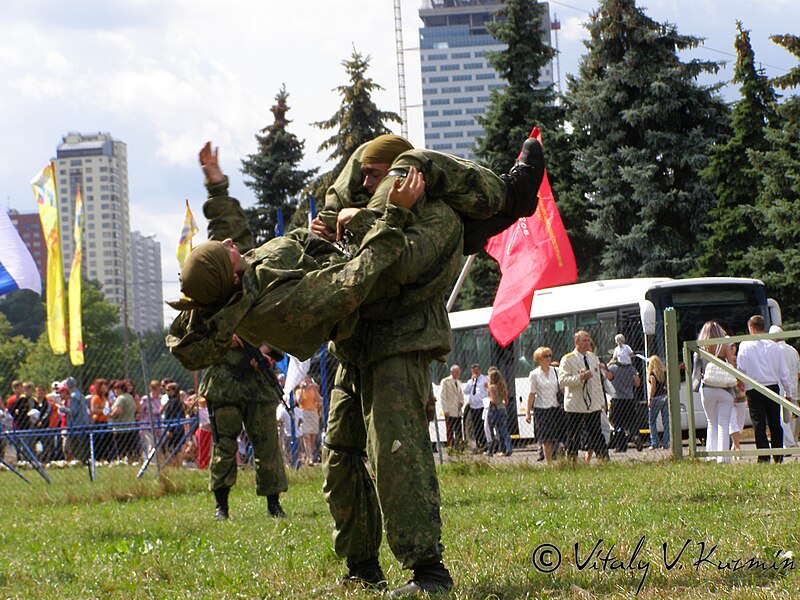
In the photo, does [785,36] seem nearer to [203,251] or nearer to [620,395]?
[620,395]

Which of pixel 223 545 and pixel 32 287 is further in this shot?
pixel 32 287

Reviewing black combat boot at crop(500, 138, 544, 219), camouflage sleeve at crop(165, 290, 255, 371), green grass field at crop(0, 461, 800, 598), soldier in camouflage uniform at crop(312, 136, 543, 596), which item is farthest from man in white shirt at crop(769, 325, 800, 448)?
camouflage sleeve at crop(165, 290, 255, 371)

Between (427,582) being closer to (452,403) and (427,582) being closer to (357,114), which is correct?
(452,403)

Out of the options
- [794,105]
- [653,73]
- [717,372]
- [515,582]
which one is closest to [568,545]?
[515,582]

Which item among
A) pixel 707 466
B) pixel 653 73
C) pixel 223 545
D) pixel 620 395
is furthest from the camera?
pixel 653 73

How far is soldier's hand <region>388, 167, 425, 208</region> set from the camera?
4.42m

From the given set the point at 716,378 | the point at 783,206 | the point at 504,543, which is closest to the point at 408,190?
the point at 504,543

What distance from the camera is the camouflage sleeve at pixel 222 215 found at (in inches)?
268

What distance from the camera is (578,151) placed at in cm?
3706

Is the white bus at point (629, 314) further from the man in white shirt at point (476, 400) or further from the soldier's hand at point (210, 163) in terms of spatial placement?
the soldier's hand at point (210, 163)

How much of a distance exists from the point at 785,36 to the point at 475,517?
2697cm

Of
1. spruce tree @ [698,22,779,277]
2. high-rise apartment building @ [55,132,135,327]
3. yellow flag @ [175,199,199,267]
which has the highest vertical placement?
high-rise apartment building @ [55,132,135,327]

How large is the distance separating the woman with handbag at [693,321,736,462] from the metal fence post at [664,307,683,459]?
0.96 feet

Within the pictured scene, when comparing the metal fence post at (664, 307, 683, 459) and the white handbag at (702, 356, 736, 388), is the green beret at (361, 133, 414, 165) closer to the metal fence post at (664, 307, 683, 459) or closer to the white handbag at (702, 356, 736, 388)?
the metal fence post at (664, 307, 683, 459)
